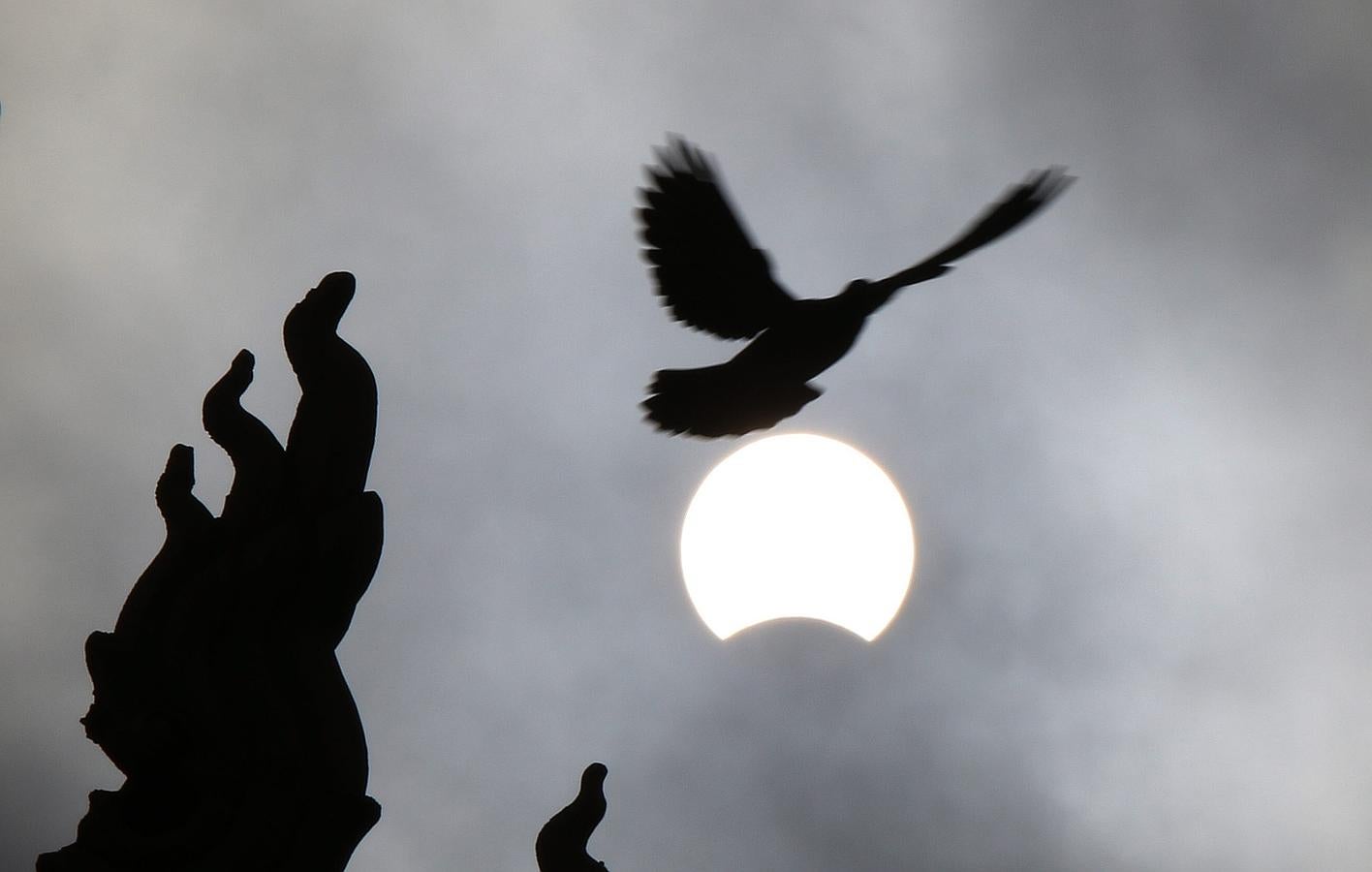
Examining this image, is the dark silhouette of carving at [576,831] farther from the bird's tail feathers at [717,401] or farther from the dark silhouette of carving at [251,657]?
the bird's tail feathers at [717,401]

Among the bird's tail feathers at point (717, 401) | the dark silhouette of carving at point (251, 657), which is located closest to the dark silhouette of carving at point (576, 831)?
the dark silhouette of carving at point (251, 657)

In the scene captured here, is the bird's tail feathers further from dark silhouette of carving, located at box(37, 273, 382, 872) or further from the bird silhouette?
dark silhouette of carving, located at box(37, 273, 382, 872)

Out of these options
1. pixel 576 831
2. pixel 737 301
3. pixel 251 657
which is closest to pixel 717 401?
pixel 737 301

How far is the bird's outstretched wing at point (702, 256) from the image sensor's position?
1041cm

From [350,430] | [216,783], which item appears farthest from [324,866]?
[350,430]

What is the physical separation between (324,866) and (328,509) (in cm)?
186

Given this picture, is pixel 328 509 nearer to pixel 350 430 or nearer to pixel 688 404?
pixel 350 430

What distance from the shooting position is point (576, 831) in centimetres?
866

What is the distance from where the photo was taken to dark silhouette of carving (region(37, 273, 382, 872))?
7.03 m

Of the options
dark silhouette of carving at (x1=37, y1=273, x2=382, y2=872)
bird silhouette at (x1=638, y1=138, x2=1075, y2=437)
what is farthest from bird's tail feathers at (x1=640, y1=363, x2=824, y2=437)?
dark silhouette of carving at (x1=37, y1=273, x2=382, y2=872)

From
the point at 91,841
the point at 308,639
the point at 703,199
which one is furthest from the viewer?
the point at 703,199

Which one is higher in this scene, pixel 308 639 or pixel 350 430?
pixel 350 430

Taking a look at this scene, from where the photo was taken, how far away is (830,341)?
10242mm

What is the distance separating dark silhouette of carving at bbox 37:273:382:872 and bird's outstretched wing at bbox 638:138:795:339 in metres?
3.06
